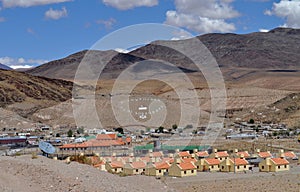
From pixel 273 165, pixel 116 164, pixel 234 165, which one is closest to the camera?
→ pixel 116 164

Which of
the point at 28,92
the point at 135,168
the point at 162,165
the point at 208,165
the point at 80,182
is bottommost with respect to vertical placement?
the point at 208,165

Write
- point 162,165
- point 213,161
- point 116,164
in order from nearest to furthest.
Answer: point 162,165 < point 116,164 < point 213,161

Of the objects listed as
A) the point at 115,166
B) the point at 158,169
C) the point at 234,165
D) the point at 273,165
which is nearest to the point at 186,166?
the point at 158,169

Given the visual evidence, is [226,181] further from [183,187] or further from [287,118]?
[287,118]

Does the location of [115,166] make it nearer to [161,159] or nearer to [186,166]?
[186,166]

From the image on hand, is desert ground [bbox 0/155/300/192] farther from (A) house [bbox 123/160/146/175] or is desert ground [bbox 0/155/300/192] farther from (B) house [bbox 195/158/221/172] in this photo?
(B) house [bbox 195/158/221/172]

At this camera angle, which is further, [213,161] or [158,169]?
[213,161]

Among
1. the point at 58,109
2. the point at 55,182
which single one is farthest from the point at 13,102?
the point at 55,182
